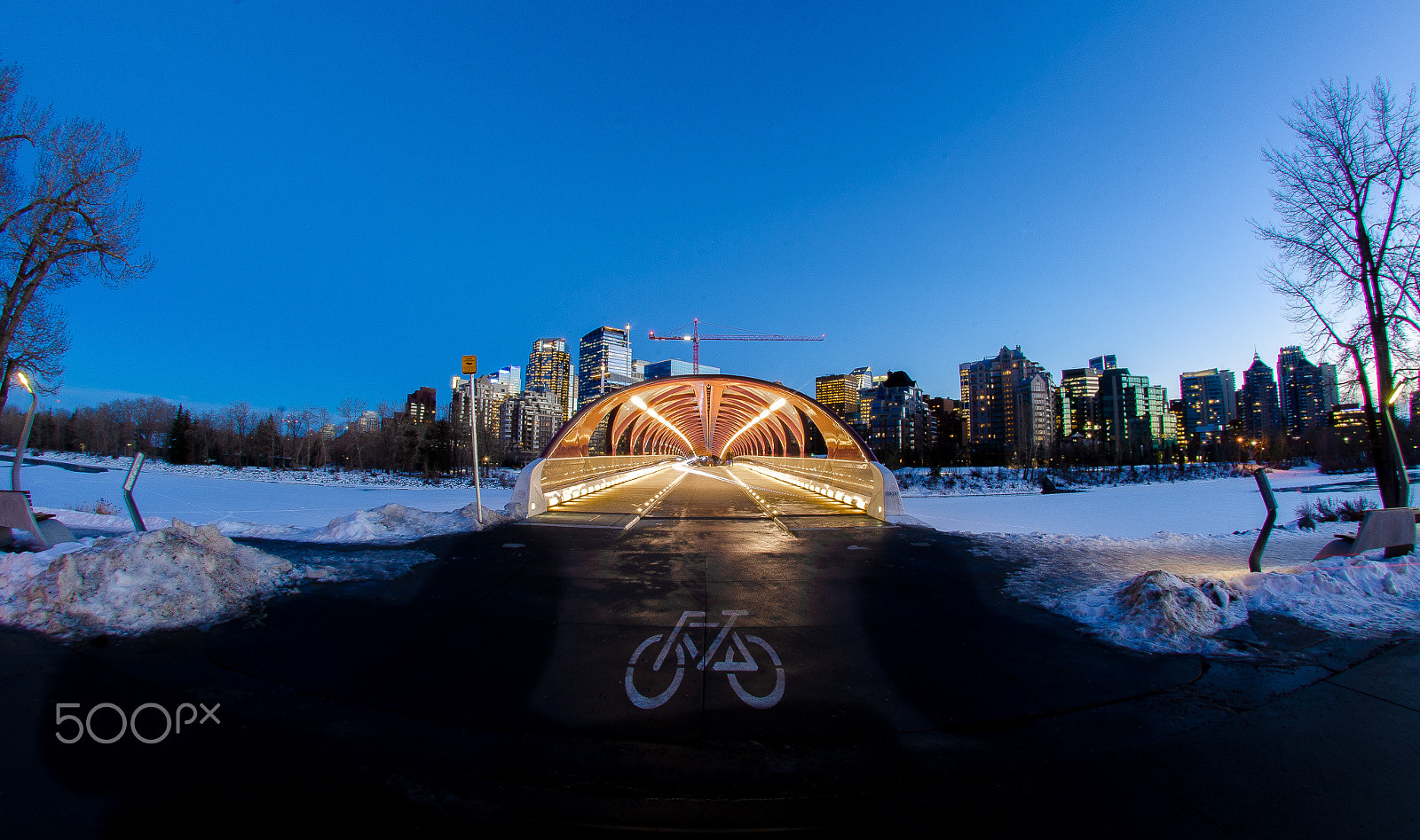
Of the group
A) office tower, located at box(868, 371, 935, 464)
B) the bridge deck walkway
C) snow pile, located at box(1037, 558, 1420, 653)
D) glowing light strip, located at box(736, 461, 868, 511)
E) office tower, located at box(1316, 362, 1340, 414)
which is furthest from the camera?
office tower, located at box(868, 371, 935, 464)

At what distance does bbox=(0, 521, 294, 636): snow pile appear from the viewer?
179 inches

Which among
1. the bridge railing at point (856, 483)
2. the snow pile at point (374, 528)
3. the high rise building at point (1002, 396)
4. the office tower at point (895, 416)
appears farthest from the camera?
the high rise building at point (1002, 396)

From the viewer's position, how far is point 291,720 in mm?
3148

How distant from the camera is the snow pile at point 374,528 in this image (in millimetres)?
8648

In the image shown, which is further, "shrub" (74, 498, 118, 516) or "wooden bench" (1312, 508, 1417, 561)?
"shrub" (74, 498, 118, 516)

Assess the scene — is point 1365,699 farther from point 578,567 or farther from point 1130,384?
point 1130,384

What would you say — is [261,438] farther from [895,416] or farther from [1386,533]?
[895,416]

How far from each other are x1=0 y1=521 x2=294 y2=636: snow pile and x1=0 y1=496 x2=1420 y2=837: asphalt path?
0.35m

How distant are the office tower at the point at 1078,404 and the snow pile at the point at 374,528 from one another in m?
149

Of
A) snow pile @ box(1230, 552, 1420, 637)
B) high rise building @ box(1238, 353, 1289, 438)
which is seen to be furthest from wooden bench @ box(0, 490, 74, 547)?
high rise building @ box(1238, 353, 1289, 438)

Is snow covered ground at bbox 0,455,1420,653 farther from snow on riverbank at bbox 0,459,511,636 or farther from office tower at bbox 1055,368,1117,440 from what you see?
office tower at bbox 1055,368,1117,440

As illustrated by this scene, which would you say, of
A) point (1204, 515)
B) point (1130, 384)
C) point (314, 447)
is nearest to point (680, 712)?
point (1204, 515)

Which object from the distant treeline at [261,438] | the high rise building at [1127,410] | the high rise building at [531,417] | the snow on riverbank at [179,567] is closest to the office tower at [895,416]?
the high rise building at [1127,410]

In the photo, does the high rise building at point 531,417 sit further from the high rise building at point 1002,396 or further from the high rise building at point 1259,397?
the high rise building at point 1259,397
